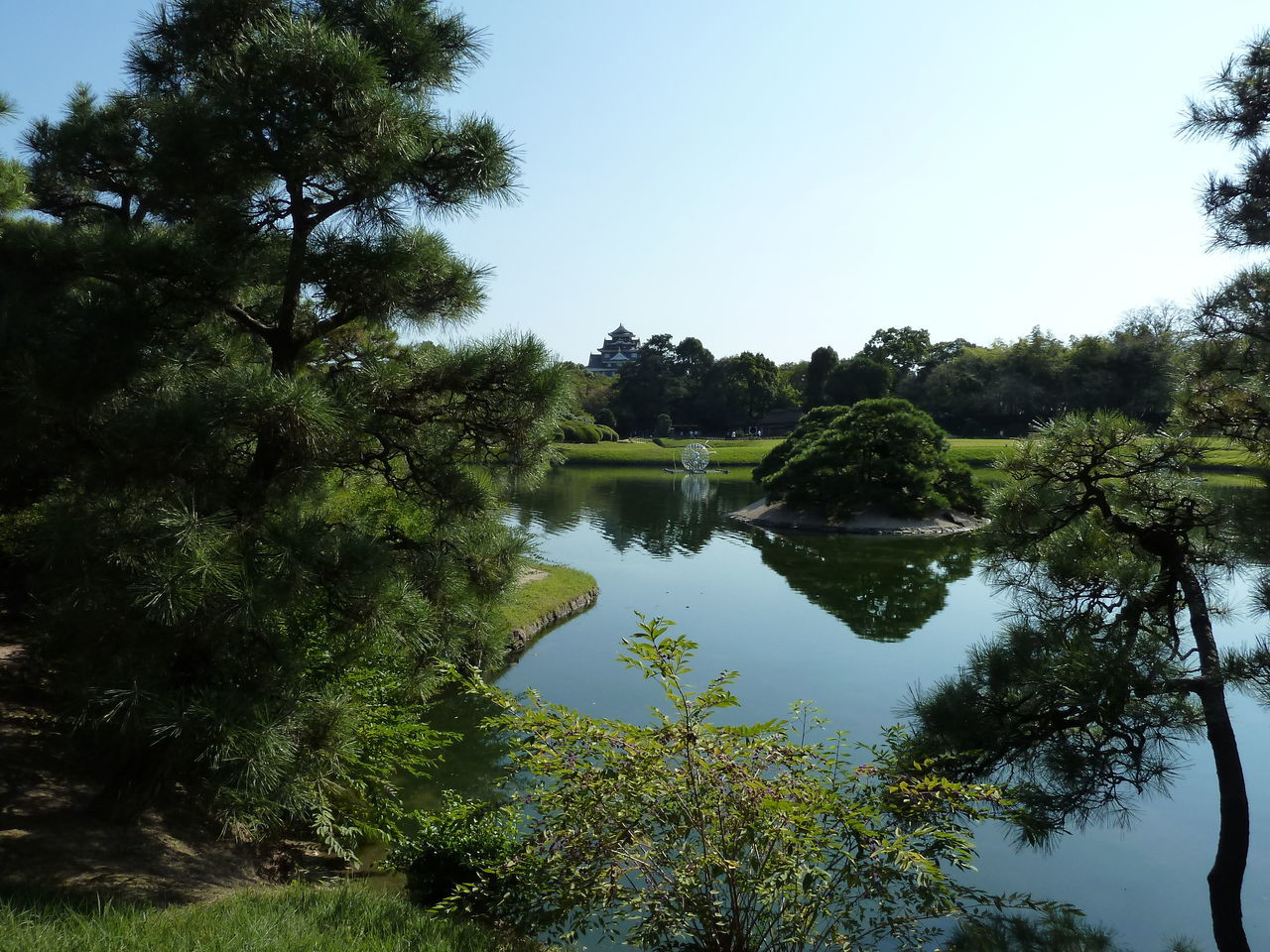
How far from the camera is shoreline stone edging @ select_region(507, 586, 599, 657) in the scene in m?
12.2

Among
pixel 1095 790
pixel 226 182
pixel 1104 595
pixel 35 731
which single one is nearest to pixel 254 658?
pixel 226 182

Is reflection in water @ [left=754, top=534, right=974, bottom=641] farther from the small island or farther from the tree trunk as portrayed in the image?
the tree trunk

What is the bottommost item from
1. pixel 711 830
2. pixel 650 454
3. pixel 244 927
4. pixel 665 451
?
pixel 244 927

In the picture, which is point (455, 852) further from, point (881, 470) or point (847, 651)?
point (881, 470)

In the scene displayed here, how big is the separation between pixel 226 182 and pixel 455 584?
2.49 metres

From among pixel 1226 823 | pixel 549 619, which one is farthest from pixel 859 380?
pixel 1226 823

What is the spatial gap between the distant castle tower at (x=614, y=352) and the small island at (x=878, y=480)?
214 feet

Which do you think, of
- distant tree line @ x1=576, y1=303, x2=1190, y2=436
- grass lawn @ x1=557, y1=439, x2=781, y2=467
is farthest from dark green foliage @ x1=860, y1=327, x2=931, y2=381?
grass lawn @ x1=557, y1=439, x2=781, y2=467

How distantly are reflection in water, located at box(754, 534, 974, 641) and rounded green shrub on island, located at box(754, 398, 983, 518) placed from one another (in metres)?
2.36

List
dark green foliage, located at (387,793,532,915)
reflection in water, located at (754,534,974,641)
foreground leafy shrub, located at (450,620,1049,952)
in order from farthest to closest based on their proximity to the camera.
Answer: reflection in water, located at (754,534,974,641) → dark green foliage, located at (387,793,532,915) → foreground leafy shrub, located at (450,620,1049,952)

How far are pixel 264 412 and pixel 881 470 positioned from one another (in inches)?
1009

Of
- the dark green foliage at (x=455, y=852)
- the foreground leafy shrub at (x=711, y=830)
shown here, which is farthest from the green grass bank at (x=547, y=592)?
the foreground leafy shrub at (x=711, y=830)

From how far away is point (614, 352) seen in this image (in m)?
94.5

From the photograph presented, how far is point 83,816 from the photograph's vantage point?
4.72m
